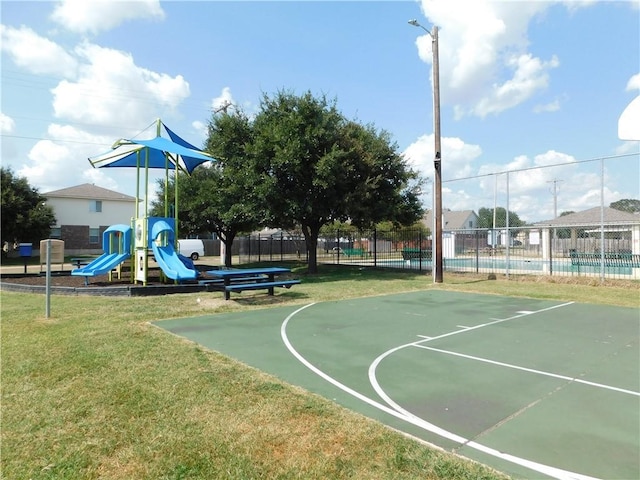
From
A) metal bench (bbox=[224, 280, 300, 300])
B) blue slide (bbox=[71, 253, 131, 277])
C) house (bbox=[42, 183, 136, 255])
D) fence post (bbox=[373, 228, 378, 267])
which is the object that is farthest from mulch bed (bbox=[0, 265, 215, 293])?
house (bbox=[42, 183, 136, 255])

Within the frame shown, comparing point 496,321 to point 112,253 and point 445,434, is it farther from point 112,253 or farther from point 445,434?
point 112,253

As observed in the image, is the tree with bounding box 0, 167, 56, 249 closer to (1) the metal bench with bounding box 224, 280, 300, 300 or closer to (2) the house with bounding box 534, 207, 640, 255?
(1) the metal bench with bounding box 224, 280, 300, 300

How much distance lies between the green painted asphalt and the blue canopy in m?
7.42

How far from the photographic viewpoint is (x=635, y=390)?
471cm

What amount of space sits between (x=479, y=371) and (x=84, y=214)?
150 feet

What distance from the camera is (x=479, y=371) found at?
17.7 feet

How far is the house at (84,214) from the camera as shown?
41.1m

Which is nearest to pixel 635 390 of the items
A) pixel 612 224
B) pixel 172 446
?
pixel 172 446

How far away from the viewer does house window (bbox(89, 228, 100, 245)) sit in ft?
140

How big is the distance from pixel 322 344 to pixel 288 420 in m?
3.04

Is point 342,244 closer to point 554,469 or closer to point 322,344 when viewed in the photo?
point 322,344

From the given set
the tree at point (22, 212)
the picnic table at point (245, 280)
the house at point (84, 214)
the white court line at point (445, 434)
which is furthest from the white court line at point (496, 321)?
the house at point (84, 214)

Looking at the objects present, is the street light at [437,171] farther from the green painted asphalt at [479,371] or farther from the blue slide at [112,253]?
the blue slide at [112,253]

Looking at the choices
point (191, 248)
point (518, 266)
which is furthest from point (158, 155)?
point (191, 248)
